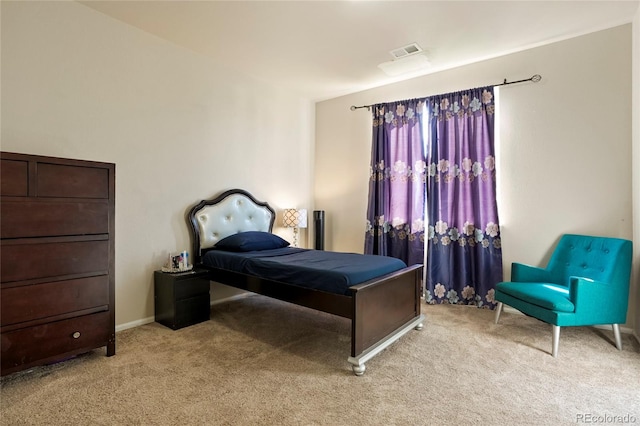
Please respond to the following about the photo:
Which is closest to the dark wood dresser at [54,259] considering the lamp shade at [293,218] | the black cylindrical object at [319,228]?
the lamp shade at [293,218]

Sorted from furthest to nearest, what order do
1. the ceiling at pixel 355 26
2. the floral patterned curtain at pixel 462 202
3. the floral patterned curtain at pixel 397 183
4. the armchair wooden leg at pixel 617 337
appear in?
1. the floral patterned curtain at pixel 397 183
2. the floral patterned curtain at pixel 462 202
3. the ceiling at pixel 355 26
4. the armchair wooden leg at pixel 617 337

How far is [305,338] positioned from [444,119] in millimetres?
2966

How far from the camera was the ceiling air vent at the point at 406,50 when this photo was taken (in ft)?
11.0

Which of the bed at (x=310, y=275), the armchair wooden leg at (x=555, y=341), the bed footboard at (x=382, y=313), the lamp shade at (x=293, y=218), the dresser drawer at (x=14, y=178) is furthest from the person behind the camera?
the lamp shade at (x=293, y=218)

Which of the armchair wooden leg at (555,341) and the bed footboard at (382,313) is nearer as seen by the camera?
the bed footboard at (382,313)

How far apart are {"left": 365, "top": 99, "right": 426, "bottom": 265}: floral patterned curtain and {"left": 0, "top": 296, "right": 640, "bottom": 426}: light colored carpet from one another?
1403mm

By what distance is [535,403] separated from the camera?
1.88 m

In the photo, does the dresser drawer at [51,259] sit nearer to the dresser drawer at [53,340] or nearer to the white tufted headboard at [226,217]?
the dresser drawer at [53,340]

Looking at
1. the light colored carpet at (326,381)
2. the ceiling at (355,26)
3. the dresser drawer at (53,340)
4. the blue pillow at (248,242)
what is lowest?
the light colored carpet at (326,381)

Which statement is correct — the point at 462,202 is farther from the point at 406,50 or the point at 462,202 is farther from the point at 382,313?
the point at 382,313

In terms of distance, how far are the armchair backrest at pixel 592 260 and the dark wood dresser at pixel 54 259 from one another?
3.94 metres

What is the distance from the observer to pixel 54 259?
2174 mm

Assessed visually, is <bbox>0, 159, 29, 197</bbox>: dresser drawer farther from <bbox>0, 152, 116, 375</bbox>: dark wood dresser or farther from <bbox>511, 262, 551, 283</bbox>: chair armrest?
<bbox>511, 262, 551, 283</bbox>: chair armrest

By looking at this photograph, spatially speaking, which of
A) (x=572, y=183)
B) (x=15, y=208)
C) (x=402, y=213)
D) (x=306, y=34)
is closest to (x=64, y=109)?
(x=15, y=208)
